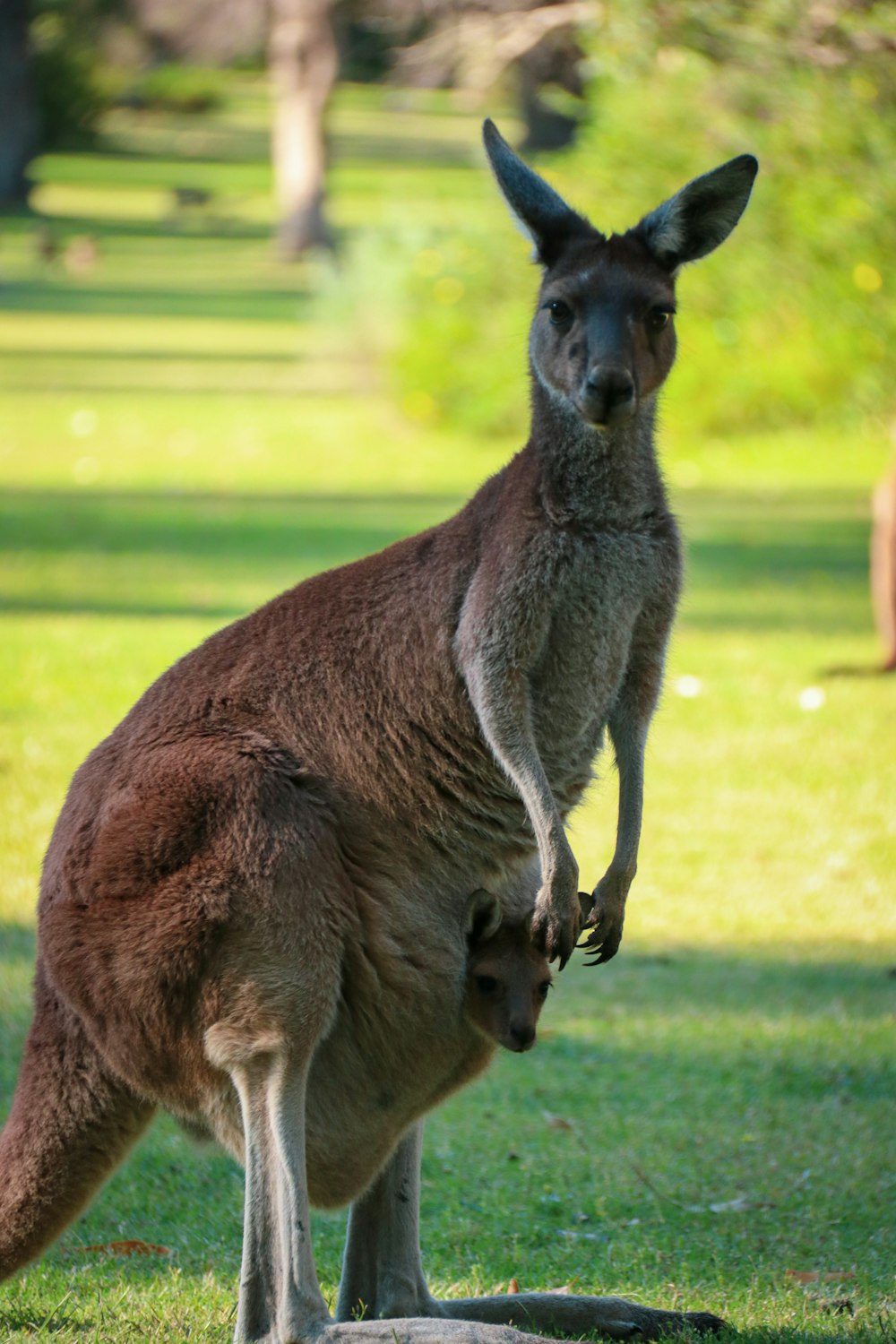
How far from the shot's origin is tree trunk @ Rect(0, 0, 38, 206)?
3897 cm

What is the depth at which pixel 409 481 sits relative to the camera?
15.1m

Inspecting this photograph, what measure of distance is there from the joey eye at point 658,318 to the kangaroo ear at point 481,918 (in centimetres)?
110

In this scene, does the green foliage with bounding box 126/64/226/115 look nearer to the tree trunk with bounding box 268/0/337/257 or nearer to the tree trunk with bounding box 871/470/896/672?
the tree trunk with bounding box 268/0/337/257

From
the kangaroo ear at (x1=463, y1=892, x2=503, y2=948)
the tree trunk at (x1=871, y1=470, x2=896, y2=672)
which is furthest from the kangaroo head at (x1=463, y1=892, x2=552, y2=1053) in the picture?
the tree trunk at (x1=871, y1=470, x2=896, y2=672)

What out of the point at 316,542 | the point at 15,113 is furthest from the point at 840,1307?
the point at 15,113

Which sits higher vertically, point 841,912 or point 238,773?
point 238,773

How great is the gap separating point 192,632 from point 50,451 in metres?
7.02

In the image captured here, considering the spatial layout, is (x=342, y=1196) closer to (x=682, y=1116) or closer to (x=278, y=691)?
(x=278, y=691)

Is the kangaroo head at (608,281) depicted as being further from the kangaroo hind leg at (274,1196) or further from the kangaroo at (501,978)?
the kangaroo hind leg at (274,1196)

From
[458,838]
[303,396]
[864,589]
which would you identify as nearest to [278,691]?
[458,838]

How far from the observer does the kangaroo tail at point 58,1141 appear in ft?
10.5

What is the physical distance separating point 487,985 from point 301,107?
100 ft

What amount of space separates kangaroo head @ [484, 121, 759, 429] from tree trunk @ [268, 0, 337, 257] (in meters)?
27.4

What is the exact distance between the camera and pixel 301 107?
31.9m
